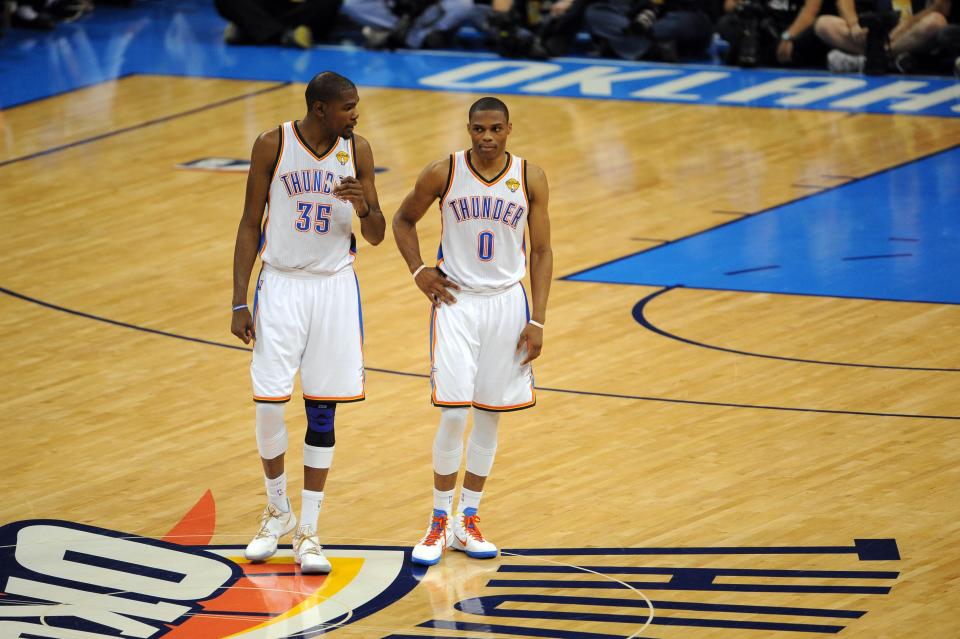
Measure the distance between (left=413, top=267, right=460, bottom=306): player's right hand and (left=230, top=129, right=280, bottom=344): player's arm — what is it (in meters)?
0.67

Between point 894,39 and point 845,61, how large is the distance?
0.54 m

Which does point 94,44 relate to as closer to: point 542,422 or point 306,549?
point 542,422

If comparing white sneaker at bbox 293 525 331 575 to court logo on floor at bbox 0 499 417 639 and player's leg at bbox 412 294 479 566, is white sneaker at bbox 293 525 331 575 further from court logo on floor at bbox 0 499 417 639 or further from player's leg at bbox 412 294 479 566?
player's leg at bbox 412 294 479 566

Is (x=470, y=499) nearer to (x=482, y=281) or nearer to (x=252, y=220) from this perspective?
(x=482, y=281)

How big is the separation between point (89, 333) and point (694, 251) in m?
4.13

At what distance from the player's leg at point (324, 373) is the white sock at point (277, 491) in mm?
165

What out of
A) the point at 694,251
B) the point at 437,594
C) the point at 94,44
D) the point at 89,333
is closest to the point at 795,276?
the point at 694,251

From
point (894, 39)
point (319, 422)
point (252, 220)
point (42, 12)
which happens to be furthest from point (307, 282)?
point (42, 12)

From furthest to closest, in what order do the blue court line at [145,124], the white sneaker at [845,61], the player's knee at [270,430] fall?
the white sneaker at [845,61], the blue court line at [145,124], the player's knee at [270,430]

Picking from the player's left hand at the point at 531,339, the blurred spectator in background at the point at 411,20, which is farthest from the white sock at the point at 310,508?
the blurred spectator in background at the point at 411,20

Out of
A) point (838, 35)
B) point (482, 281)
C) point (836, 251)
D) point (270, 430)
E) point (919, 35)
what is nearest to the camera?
point (482, 281)

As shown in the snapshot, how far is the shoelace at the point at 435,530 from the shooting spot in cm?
663

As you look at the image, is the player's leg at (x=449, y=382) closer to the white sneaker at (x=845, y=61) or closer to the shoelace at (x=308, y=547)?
the shoelace at (x=308, y=547)

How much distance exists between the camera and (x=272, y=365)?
6.48 meters
